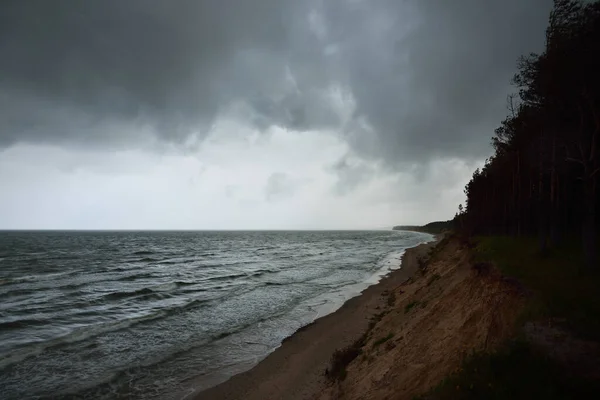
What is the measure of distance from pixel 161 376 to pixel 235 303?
12.8 metres

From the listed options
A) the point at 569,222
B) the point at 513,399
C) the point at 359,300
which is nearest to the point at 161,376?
the point at 513,399

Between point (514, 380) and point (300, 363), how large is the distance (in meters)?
9.36

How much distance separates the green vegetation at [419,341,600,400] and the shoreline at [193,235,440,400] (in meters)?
5.86

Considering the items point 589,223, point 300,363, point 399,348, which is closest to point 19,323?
point 300,363

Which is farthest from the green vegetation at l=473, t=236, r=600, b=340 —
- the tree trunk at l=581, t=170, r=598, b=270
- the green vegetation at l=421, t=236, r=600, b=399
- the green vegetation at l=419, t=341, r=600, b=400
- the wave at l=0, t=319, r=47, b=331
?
the wave at l=0, t=319, r=47, b=331

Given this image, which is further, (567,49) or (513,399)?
(567,49)

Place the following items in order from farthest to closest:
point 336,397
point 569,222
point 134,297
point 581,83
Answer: point 569,222 < point 134,297 < point 581,83 < point 336,397

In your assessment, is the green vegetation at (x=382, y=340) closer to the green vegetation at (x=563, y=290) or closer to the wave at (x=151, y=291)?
the green vegetation at (x=563, y=290)

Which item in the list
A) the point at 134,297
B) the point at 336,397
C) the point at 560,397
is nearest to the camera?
the point at 560,397

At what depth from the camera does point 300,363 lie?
548 inches

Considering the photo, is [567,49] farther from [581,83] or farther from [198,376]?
[198,376]

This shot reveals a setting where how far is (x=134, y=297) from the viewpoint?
93.0 ft

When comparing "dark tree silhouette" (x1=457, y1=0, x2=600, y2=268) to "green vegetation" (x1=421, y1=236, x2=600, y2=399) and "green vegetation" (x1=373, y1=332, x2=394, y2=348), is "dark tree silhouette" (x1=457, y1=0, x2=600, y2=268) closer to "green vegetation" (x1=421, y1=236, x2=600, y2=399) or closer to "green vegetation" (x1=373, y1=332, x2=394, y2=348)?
"green vegetation" (x1=421, y1=236, x2=600, y2=399)

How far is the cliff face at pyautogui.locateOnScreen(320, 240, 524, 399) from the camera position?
8.42 meters
